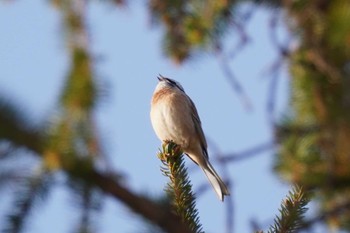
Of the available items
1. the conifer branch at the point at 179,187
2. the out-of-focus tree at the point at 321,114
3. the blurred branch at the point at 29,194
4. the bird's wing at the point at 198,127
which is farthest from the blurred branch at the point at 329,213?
the blurred branch at the point at 29,194

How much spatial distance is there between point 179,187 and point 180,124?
1794mm

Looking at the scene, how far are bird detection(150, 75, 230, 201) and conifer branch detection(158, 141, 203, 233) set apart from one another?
1.20 m

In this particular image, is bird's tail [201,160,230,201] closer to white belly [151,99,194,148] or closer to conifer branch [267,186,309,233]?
white belly [151,99,194,148]

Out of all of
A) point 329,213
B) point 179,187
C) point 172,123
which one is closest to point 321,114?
point 329,213

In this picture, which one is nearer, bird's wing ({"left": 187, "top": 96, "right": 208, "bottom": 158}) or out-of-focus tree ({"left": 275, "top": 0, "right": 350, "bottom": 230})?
out-of-focus tree ({"left": 275, "top": 0, "right": 350, "bottom": 230})

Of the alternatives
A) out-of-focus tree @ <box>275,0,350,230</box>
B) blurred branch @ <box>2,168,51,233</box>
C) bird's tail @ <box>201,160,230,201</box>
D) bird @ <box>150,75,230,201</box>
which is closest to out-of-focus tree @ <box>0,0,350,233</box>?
out-of-focus tree @ <box>275,0,350,230</box>

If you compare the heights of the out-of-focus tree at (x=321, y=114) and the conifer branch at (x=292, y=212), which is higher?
the out-of-focus tree at (x=321, y=114)

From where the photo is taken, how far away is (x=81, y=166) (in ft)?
6.71

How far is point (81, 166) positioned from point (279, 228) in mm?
486

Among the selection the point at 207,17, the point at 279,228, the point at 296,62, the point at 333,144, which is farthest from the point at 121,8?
the point at 279,228

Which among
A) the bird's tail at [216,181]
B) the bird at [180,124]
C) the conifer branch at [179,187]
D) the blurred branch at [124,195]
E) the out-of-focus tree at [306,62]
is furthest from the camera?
the bird at [180,124]

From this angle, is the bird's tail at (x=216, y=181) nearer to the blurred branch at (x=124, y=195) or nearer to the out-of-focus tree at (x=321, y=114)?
the out-of-focus tree at (x=321, y=114)

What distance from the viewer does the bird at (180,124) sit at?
4086 millimetres

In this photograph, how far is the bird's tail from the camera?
3185 millimetres
